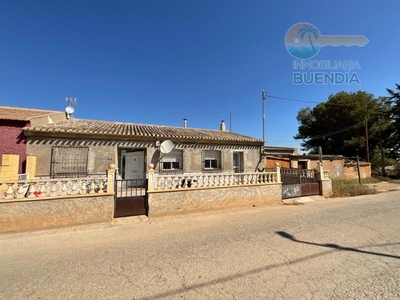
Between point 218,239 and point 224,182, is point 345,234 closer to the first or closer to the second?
point 218,239

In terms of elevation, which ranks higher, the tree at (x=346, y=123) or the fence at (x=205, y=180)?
the tree at (x=346, y=123)

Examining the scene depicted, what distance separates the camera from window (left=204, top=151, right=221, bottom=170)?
1272 centimetres

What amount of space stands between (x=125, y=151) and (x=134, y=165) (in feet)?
3.31

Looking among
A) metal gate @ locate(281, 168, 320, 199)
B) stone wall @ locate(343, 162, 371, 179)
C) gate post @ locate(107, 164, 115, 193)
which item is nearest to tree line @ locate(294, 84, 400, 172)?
stone wall @ locate(343, 162, 371, 179)

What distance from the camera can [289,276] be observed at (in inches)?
124

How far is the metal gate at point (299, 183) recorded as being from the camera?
10.1 m

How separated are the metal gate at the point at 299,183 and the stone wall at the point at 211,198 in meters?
0.97

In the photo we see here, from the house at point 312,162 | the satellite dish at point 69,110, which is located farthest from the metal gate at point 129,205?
the house at point 312,162

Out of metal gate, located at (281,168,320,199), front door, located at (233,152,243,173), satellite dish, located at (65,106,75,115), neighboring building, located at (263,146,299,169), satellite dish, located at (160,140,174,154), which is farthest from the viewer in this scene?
neighboring building, located at (263,146,299,169)

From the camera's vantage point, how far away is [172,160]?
11.8 meters

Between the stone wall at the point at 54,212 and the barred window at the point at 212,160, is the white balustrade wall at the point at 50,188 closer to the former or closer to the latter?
the stone wall at the point at 54,212

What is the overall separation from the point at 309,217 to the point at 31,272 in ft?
25.5

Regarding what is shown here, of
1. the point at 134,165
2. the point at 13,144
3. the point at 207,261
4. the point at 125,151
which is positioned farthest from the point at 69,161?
the point at 207,261

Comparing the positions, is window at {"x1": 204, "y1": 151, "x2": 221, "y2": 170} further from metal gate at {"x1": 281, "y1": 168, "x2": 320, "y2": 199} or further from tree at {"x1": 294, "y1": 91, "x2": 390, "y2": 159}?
tree at {"x1": 294, "y1": 91, "x2": 390, "y2": 159}
